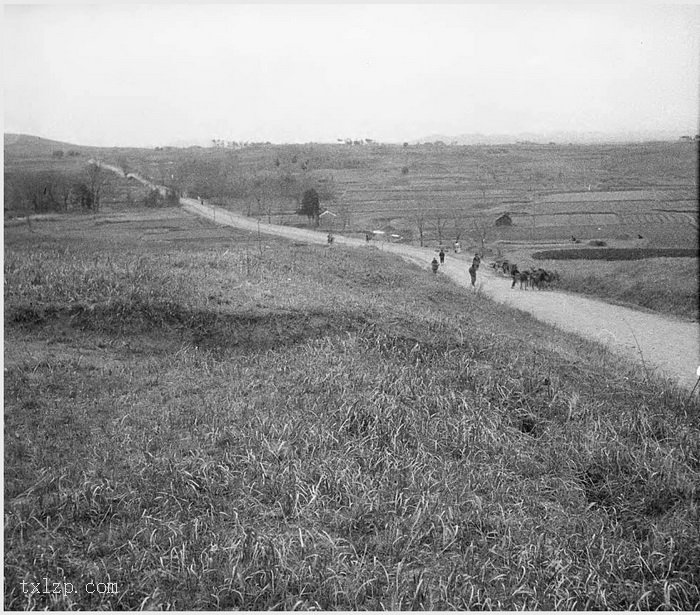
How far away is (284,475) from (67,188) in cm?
744

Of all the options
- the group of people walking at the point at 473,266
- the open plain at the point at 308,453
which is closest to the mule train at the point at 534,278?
the group of people walking at the point at 473,266

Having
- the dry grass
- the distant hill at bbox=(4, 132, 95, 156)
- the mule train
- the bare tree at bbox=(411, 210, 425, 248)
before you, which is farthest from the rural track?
the bare tree at bbox=(411, 210, 425, 248)

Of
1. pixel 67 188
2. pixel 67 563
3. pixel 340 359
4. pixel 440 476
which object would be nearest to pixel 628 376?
pixel 340 359

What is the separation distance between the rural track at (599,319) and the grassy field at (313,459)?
3.92 metres

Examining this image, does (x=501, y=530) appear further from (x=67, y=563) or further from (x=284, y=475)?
(x=67, y=563)

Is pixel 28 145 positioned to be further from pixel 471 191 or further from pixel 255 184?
pixel 471 191

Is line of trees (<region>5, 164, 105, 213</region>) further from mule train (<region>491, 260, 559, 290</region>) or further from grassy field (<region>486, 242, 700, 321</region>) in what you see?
grassy field (<region>486, 242, 700, 321</region>)

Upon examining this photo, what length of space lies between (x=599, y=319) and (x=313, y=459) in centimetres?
1439

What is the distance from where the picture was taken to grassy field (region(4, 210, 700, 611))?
12.9 ft

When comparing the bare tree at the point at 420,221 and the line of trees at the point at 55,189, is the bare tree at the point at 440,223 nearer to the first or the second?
the bare tree at the point at 420,221

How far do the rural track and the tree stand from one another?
1045 mm

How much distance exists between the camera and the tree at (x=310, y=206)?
26625 mm

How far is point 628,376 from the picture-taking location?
30.7ft

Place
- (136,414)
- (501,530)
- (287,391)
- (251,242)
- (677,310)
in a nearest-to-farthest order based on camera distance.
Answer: (501,530) < (136,414) < (287,391) < (677,310) < (251,242)
